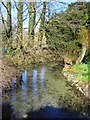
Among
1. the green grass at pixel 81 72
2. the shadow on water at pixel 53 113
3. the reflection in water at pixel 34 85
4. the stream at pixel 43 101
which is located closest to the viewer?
the shadow on water at pixel 53 113

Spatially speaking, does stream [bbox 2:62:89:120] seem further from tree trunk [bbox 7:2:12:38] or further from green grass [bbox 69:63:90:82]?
tree trunk [bbox 7:2:12:38]

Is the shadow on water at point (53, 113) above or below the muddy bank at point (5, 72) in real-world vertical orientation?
below

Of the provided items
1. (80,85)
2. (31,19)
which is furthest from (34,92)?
(31,19)

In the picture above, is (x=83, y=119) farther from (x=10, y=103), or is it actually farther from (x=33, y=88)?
(x=33, y=88)

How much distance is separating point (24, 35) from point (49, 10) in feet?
4.42

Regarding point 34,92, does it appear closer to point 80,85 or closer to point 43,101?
point 43,101

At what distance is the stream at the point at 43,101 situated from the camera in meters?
8.84

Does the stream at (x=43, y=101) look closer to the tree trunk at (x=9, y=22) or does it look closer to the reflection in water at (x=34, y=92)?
the reflection in water at (x=34, y=92)

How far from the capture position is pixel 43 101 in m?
10.3

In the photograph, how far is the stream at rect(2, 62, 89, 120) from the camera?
8836 millimetres

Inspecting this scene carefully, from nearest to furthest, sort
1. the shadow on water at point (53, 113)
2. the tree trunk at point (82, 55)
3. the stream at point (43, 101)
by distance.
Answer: the shadow on water at point (53, 113), the stream at point (43, 101), the tree trunk at point (82, 55)

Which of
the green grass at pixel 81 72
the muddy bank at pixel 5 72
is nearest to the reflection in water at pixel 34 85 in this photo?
the muddy bank at pixel 5 72

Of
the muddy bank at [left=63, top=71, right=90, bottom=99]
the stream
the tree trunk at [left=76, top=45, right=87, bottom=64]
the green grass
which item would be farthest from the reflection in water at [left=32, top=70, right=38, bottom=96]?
the tree trunk at [left=76, top=45, right=87, bottom=64]

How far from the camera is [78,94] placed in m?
11.5
